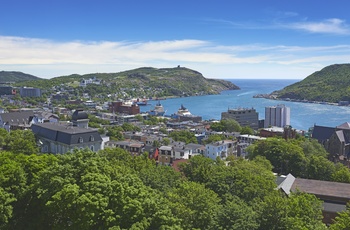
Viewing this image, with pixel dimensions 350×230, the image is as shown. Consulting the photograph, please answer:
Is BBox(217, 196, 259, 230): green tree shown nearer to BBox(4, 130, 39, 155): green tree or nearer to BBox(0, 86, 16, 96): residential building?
BBox(4, 130, 39, 155): green tree

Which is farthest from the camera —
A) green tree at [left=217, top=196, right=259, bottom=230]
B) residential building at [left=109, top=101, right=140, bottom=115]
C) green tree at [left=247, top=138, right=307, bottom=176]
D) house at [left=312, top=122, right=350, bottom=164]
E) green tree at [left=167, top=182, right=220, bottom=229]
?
residential building at [left=109, top=101, right=140, bottom=115]

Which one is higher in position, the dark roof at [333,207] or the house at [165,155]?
the house at [165,155]

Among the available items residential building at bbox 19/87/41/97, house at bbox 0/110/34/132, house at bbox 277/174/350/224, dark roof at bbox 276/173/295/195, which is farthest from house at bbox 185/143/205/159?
residential building at bbox 19/87/41/97

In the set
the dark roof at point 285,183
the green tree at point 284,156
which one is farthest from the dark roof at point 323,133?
the dark roof at point 285,183

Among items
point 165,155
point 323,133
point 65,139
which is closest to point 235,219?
point 165,155

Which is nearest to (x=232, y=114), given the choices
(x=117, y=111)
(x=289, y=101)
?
(x=117, y=111)

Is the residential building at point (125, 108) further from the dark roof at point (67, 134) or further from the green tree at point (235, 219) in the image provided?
the green tree at point (235, 219)

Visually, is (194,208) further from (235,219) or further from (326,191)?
(326,191)
